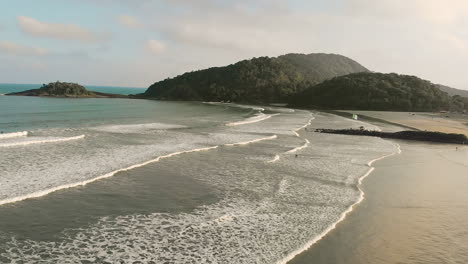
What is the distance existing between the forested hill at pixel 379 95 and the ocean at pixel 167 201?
92.2 m

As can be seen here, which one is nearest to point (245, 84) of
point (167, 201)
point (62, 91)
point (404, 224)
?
point (62, 91)

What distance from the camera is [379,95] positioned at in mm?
118188

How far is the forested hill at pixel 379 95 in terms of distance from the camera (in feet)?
363

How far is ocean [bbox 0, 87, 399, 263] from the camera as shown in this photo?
10477 millimetres

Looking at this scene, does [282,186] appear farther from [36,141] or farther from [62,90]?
[62,90]

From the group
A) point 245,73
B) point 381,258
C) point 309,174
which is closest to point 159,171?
point 309,174

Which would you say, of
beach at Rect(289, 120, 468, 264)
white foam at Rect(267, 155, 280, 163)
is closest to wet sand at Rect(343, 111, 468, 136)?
beach at Rect(289, 120, 468, 264)

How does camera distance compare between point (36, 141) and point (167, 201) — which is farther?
point (36, 141)

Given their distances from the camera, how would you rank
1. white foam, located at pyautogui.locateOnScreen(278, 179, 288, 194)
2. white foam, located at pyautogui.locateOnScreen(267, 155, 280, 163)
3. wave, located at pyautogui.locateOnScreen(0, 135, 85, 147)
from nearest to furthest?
white foam, located at pyautogui.locateOnScreen(278, 179, 288, 194) < white foam, located at pyautogui.locateOnScreen(267, 155, 280, 163) < wave, located at pyautogui.locateOnScreen(0, 135, 85, 147)

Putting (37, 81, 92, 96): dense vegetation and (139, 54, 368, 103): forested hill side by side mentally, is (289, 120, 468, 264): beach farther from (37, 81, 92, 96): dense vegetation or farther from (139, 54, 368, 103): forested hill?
(37, 81, 92, 96): dense vegetation

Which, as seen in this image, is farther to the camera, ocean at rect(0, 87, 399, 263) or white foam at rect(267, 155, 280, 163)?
white foam at rect(267, 155, 280, 163)

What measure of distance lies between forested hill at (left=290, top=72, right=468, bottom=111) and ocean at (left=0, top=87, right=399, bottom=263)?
3630 inches

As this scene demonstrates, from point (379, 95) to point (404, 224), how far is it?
113m

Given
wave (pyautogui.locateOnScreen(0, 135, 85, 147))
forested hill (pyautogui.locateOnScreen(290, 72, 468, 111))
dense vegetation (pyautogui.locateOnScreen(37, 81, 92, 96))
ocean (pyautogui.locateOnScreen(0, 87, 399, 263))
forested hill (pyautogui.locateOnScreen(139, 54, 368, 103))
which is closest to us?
ocean (pyautogui.locateOnScreen(0, 87, 399, 263))
